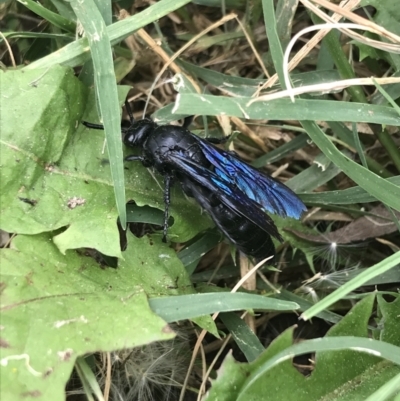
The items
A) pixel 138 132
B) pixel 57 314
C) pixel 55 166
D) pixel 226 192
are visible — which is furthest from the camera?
pixel 138 132

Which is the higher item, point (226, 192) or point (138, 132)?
point (138, 132)

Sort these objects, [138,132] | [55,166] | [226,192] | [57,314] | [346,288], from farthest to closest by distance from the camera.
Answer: [138,132], [226,192], [55,166], [57,314], [346,288]

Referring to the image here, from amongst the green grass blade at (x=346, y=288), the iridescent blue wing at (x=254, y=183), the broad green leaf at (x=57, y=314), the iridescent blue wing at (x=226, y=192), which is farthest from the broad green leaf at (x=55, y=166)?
the green grass blade at (x=346, y=288)

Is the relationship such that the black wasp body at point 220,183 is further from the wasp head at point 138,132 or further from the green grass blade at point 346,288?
the green grass blade at point 346,288

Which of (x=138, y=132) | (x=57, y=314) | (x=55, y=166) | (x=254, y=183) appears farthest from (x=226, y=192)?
(x=57, y=314)

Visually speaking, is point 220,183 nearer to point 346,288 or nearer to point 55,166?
point 55,166

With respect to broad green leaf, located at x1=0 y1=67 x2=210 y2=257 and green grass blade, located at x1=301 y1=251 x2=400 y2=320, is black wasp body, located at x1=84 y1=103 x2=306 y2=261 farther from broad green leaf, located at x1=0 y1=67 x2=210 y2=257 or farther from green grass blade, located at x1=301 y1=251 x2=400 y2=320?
green grass blade, located at x1=301 y1=251 x2=400 y2=320

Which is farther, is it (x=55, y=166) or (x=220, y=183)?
(x=220, y=183)

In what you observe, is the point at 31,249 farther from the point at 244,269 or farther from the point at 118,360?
the point at 244,269
